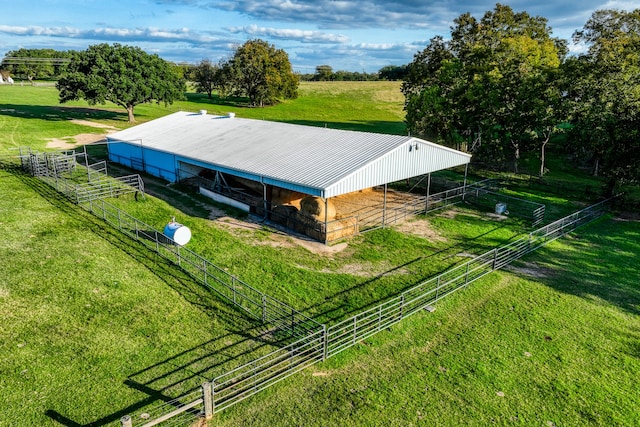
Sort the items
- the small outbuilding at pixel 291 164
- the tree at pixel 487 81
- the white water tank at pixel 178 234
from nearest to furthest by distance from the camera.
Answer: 1. the white water tank at pixel 178 234
2. the small outbuilding at pixel 291 164
3. the tree at pixel 487 81

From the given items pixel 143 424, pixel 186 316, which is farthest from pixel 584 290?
pixel 143 424

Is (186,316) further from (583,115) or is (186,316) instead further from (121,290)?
(583,115)

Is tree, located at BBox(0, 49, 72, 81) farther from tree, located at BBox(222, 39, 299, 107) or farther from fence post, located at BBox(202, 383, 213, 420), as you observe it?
fence post, located at BBox(202, 383, 213, 420)

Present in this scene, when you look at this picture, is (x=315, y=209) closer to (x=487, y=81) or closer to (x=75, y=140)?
Answer: (x=487, y=81)

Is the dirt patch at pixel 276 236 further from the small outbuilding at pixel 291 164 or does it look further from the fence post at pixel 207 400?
the fence post at pixel 207 400

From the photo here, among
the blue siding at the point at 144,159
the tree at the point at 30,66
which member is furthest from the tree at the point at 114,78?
the tree at the point at 30,66

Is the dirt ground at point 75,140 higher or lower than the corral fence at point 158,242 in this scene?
higher

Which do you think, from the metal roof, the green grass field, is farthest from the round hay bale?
the green grass field
